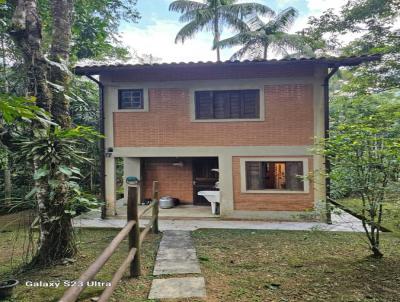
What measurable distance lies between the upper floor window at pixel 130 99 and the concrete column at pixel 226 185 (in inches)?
134

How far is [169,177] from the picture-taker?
12016mm

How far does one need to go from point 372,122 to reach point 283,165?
4684 millimetres

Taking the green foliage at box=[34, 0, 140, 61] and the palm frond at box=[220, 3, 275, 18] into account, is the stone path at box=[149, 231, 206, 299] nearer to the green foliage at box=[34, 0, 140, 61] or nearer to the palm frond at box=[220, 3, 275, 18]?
the green foliage at box=[34, 0, 140, 61]

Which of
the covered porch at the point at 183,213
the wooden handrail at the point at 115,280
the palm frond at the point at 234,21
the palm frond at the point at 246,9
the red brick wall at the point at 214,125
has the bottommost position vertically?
the covered porch at the point at 183,213

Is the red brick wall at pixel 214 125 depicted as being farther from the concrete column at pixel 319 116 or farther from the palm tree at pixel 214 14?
the palm tree at pixel 214 14

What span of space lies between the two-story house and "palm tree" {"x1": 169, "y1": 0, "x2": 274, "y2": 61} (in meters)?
11.9

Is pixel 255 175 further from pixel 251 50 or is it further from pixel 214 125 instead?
pixel 251 50

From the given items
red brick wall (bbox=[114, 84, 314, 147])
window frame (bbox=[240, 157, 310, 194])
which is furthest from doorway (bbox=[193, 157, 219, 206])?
window frame (bbox=[240, 157, 310, 194])

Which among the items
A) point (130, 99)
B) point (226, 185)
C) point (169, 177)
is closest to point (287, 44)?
point (169, 177)

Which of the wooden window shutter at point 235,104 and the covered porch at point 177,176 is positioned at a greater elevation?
the wooden window shutter at point 235,104

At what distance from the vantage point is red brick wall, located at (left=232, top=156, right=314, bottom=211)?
31.4 feet

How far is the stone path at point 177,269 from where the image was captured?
4.18 meters

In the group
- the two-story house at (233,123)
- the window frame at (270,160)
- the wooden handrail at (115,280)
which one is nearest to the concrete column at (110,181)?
the two-story house at (233,123)

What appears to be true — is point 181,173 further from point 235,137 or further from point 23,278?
point 23,278
